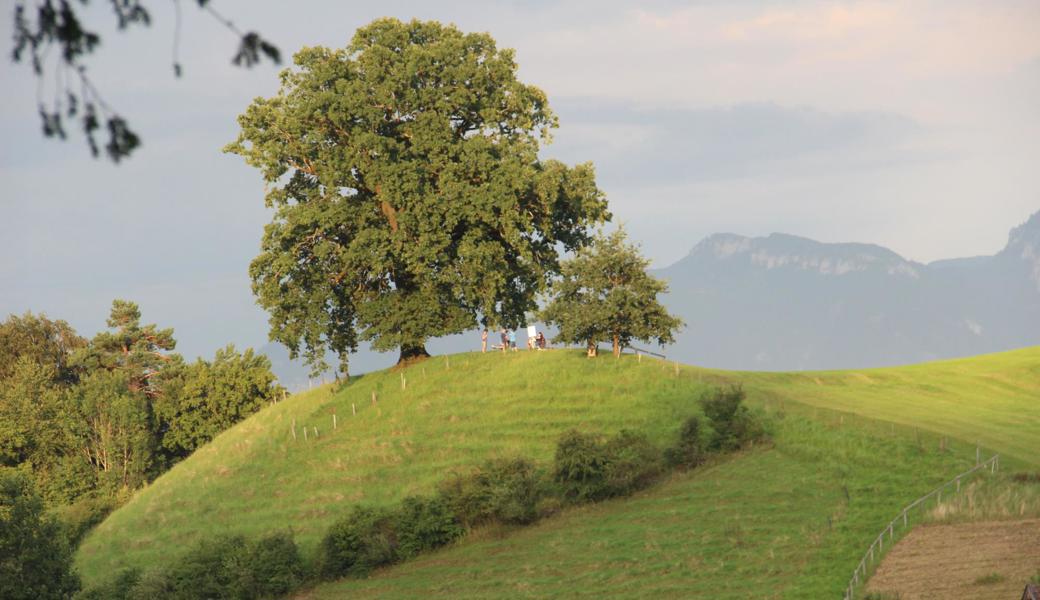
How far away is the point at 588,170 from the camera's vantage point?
78250mm

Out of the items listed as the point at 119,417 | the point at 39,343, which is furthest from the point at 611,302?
the point at 39,343

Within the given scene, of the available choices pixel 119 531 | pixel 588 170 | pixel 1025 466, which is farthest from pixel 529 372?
pixel 1025 466

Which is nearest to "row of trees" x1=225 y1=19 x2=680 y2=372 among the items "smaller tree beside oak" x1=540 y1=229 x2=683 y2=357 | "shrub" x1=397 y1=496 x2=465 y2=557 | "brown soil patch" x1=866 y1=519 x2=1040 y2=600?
"smaller tree beside oak" x1=540 y1=229 x2=683 y2=357

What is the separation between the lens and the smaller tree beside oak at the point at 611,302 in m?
72.8

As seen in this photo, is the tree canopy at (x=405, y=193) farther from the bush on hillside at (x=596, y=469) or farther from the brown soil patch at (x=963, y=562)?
the brown soil patch at (x=963, y=562)

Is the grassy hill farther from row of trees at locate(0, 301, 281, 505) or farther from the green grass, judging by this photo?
row of trees at locate(0, 301, 281, 505)

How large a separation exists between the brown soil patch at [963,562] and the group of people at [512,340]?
3549 centimetres

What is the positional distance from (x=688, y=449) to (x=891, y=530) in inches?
667

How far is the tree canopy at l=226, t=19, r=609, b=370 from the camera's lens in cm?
7362

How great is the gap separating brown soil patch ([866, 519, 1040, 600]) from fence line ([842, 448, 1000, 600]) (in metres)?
0.48

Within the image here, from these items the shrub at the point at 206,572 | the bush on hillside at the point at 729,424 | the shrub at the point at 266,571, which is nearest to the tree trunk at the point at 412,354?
the bush on hillside at the point at 729,424

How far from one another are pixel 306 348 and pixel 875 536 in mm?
41418

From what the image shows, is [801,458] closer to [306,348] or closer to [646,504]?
[646,504]

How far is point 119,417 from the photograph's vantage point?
307 feet
